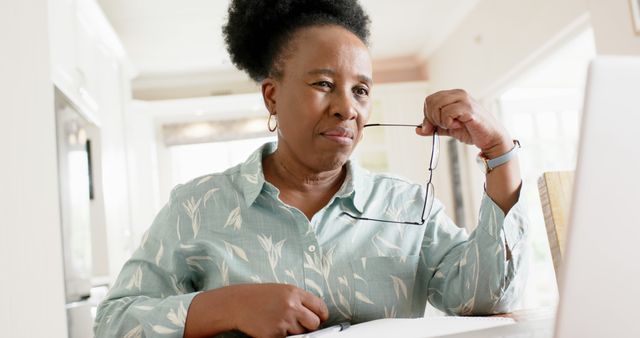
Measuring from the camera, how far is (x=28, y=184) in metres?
2.14

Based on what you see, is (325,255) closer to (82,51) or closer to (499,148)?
(499,148)

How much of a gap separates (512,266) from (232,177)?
0.49 meters

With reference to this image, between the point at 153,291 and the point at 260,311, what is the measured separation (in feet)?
0.84

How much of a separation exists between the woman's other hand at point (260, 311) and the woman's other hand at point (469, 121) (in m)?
0.33

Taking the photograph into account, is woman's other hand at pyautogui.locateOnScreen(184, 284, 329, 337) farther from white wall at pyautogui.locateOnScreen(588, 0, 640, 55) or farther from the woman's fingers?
white wall at pyautogui.locateOnScreen(588, 0, 640, 55)

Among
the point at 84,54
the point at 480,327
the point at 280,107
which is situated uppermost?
the point at 84,54

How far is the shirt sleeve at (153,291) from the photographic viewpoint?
0.86 m

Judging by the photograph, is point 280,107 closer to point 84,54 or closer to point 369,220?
point 369,220

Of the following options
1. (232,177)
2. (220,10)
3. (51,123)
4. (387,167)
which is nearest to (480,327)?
(232,177)

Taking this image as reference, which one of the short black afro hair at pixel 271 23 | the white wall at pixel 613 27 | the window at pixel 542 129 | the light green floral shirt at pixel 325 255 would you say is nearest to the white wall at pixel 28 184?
the short black afro hair at pixel 271 23

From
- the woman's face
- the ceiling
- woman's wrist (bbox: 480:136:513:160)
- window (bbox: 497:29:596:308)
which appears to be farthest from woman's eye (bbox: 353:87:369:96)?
window (bbox: 497:29:596:308)

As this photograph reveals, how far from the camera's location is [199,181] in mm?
1107

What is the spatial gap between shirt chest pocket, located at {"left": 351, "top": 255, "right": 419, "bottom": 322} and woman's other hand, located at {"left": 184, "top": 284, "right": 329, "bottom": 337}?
18 centimetres

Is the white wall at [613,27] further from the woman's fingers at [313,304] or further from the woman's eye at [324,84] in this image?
the woman's fingers at [313,304]
